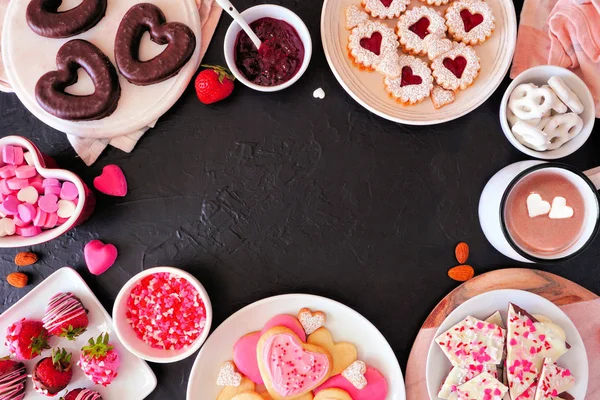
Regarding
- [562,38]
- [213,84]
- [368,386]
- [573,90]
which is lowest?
[368,386]

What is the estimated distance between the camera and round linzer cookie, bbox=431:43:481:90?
1520mm

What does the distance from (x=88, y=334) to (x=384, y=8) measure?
1.42 metres

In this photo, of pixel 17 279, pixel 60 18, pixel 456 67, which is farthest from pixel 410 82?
pixel 17 279

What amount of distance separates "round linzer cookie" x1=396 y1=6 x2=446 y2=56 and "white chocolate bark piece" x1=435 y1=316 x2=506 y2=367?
875mm

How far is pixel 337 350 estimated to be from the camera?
151cm

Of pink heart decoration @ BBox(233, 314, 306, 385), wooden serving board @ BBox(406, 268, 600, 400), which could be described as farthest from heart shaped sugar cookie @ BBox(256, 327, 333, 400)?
wooden serving board @ BBox(406, 268, 600, 400)

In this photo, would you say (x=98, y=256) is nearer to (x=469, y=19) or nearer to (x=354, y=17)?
(x=354, y=17)

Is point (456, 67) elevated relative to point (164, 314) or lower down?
elevated

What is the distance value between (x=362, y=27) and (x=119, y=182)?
92 centimetres

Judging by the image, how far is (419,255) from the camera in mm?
1589

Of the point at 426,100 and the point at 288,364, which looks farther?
the point at 426,100

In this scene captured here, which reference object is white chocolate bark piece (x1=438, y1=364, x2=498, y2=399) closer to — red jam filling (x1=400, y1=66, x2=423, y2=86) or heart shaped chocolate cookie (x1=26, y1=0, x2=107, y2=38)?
red jam filling (x1=400, y1=66, x2=423, y2=86)

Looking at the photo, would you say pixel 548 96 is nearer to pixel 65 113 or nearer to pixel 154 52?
pixel 154 52

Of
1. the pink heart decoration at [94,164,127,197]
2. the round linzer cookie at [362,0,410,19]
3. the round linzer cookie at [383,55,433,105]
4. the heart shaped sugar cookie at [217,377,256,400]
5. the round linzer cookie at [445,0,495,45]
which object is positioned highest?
the round linzer cookie at [445,0,495,45]
